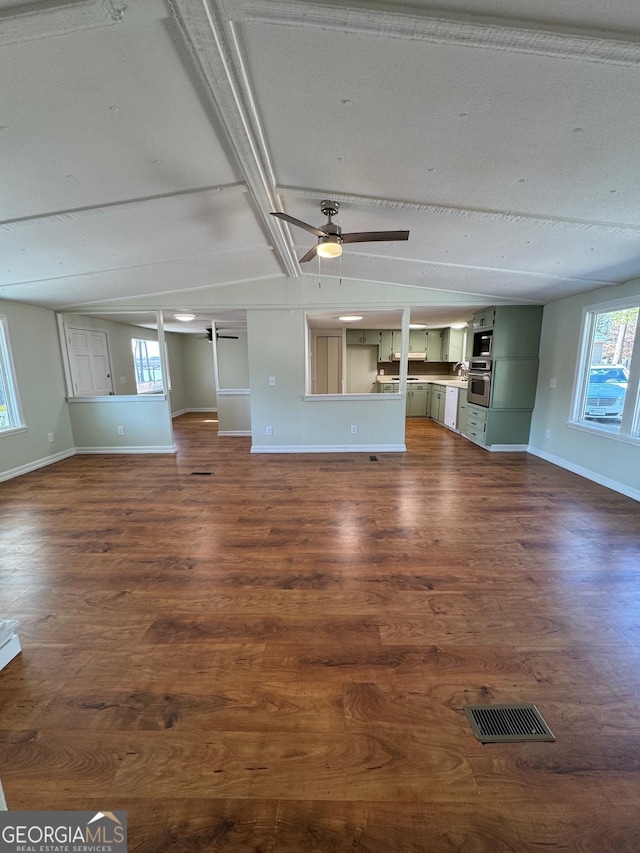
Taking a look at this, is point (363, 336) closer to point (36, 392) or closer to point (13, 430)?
→ point (36, 392)

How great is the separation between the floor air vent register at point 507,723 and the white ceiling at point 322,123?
2624 mm

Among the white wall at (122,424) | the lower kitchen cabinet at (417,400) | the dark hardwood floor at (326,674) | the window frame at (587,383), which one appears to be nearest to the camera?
the dark hardwood floor at (326,674)

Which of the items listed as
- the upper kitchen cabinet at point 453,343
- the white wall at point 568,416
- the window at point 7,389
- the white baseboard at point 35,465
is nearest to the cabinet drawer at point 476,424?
the white wall at point 568,416

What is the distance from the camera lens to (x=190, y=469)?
4.94 metres

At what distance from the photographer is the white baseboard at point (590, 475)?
3.81 m

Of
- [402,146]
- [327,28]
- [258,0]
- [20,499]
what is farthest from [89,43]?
[20,499]

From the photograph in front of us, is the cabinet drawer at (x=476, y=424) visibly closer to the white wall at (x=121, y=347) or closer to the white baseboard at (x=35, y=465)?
the white wall at (x=121, y=347)

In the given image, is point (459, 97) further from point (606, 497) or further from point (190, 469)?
point (190, 469)

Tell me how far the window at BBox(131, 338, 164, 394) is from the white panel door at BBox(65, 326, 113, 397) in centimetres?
115

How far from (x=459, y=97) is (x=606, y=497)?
4.14 meters

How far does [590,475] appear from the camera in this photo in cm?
436

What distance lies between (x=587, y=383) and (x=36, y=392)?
7936 mm

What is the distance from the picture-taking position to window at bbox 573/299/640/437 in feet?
12.6

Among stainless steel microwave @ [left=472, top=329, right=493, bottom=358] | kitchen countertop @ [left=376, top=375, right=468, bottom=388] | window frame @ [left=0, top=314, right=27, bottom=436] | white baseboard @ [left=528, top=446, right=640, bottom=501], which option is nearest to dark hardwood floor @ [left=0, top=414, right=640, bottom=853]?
white baseboard @ [left=528, top=446, right=640, bottom=501]
